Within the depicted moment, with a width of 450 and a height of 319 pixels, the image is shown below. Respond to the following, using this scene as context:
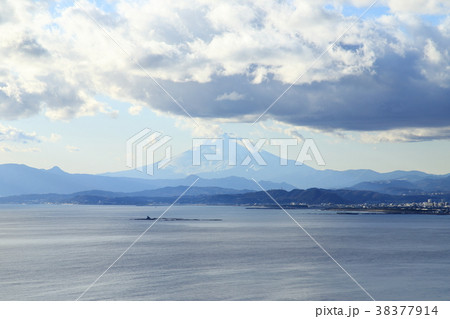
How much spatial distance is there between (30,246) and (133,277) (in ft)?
89.6

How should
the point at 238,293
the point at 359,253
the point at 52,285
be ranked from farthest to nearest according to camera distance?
the point at 359,253 → the point at 52,285 → the point at 238,293

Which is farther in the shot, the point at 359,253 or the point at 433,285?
the point at 359,253

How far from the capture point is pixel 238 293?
27875mm

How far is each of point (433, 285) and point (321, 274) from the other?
24.1 ft

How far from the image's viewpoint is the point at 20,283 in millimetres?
31766

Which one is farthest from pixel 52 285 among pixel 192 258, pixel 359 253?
pixel 359 253

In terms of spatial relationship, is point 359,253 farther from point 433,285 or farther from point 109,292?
point 109,292

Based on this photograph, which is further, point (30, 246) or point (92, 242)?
point (92, 242)

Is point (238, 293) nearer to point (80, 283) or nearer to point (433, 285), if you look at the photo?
point (80, 283)

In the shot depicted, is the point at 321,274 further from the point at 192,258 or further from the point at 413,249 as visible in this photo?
the point at 413,249
